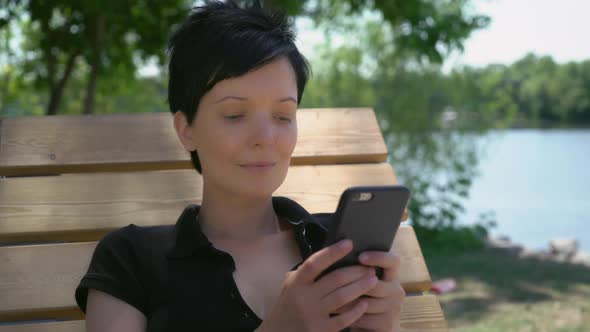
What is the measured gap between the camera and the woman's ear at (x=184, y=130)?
1.83 metres

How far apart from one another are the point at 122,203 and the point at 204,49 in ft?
2.97

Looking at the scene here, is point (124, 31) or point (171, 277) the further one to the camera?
Answer: point (124, 31)

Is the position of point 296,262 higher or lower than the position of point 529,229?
higher

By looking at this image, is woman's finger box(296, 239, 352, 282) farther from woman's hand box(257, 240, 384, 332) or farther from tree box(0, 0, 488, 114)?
tree box(0, 0, 488, 114)

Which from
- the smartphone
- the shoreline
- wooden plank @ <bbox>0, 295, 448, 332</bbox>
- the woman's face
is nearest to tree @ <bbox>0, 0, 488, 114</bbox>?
the shoreline

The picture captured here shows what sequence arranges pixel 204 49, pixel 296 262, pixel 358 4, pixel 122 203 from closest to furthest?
pixel 204 49 < pixel 296 262 < pixel 122 203 < pixel 358 4

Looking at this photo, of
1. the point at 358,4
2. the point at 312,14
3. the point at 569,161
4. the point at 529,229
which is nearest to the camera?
the point at 358,4

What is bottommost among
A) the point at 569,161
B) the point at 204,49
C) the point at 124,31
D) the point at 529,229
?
the point at 569,161

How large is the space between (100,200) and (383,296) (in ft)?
4.34

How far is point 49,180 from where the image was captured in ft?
8.04

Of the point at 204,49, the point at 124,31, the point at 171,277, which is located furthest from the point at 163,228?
the point at 124,31

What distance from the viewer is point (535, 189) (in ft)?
44.4

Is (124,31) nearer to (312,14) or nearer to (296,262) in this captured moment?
(312,14)

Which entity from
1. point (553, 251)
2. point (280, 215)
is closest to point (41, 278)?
point (280, 215)
